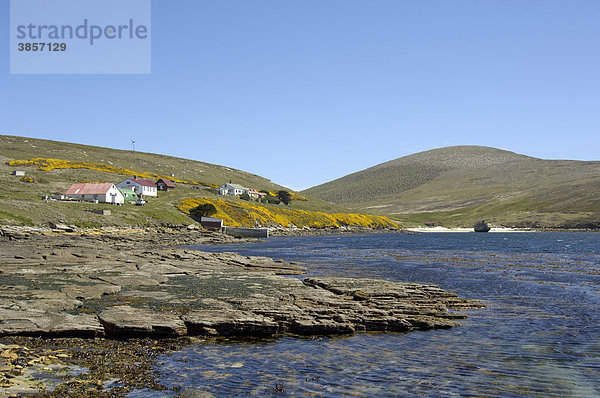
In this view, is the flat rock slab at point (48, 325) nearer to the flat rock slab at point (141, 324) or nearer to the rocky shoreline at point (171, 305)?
the rocky shoreline at point (171, 305)

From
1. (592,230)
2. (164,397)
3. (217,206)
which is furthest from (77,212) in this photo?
(592,230)

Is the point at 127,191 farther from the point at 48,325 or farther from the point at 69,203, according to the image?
the point at 48,325

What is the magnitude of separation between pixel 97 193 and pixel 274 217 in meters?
50.9

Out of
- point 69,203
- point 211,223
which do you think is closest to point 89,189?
point 69,203

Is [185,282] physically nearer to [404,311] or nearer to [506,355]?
[404,311]

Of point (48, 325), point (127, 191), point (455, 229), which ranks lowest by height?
point (48, 325)

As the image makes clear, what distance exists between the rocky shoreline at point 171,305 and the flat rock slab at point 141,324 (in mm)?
40

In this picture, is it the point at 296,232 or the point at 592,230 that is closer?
the point at 296,232

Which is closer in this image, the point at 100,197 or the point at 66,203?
the point at 66,203

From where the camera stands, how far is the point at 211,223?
374 ft

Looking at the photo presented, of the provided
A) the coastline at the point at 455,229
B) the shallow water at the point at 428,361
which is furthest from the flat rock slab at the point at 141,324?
the coastline at the point at 455,229

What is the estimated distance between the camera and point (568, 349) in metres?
19.5

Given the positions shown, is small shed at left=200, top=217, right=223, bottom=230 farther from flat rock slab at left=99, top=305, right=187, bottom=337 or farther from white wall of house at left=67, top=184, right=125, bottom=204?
flat rock slab at left=99, top=305, right=187, bottom=337

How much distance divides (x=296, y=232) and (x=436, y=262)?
78.9 meters
